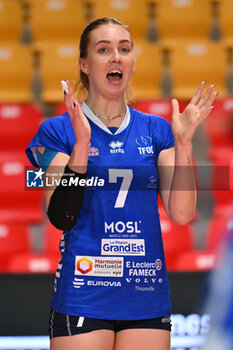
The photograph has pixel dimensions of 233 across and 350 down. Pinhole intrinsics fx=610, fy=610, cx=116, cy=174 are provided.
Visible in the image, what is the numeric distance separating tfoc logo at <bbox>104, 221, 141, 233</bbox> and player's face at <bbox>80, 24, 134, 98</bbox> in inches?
14.9

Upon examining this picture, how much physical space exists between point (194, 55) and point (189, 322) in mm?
2962

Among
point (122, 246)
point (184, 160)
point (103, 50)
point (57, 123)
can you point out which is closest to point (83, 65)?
point (103, 50)

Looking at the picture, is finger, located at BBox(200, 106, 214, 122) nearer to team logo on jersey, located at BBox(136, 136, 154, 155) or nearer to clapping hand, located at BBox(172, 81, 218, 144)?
clapping hand, located at BBox(172, 81, 218, 144)

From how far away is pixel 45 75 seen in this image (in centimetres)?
493

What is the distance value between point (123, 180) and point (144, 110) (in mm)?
2717

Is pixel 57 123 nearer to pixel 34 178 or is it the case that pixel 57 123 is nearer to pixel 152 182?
pixel 34 178

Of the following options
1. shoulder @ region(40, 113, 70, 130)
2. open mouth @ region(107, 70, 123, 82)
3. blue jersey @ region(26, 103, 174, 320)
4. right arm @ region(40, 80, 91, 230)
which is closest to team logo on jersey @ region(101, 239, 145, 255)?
blue jersey @ region(26, 103, 174, 320)

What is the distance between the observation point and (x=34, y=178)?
5.89 ft

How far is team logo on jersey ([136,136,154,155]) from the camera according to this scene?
1.71m

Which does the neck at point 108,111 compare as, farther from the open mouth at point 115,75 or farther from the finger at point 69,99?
the finger at point 69,99

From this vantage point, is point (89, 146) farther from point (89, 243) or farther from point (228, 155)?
point (228, 155)

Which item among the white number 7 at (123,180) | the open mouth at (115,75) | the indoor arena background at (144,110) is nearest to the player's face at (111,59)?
the open mouth at (115,75)

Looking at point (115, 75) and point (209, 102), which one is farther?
point (115, 75)

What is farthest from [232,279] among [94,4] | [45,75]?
[94,4]
